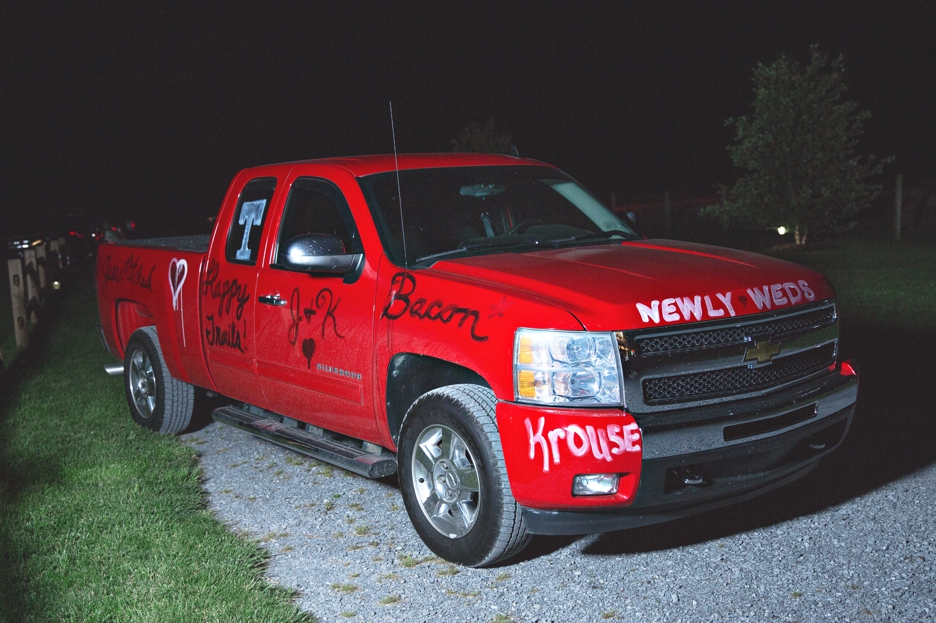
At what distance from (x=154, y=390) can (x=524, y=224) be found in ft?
10.7

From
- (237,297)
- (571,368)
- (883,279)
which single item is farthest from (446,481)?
(883,279)

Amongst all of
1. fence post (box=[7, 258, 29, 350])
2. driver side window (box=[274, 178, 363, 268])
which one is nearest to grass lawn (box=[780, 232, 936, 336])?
driver side window (box=[274, 178, 363, 268])

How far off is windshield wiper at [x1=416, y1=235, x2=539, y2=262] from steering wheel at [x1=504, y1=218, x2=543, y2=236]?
0.84 ft

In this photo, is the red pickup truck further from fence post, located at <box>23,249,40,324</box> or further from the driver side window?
fence post, located at <box>23,249,40,324</box>


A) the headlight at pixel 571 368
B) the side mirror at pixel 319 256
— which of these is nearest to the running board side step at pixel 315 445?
the side mirror at pixel 319 256

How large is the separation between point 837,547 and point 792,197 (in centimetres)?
1642

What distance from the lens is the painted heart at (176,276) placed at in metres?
6.48

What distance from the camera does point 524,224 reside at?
5500 mm

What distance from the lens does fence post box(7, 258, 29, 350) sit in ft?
36.1

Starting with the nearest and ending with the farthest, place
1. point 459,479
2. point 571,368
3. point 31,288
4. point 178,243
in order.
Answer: point 571,368, point 459,479, point 178,243, point 31,288

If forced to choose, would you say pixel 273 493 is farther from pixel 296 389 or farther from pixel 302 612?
pixel 302 612

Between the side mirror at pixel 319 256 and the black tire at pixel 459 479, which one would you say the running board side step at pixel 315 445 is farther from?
the side mirror at pixel 319 256

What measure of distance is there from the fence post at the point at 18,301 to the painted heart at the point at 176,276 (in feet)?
17.4

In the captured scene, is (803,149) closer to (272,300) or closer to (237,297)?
(237,297)
